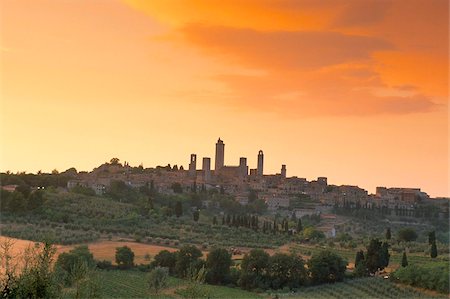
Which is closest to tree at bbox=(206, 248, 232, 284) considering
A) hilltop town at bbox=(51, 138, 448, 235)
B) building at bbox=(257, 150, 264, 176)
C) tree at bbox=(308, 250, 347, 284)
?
tree at bbox=(308, 250, 347, 284)

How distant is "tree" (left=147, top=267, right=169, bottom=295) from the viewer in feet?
64.2

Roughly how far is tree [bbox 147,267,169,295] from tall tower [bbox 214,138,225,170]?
160 ft

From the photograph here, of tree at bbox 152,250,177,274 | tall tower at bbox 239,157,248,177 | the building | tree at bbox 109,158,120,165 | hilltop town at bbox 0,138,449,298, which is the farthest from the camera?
the building

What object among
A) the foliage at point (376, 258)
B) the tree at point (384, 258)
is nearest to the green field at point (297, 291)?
the foliage at point (376, 258)

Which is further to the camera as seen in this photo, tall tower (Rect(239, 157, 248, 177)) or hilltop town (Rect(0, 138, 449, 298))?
Answer: tall tower (Rect(239, 157, 248, 177))

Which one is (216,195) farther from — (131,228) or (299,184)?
(131,228)

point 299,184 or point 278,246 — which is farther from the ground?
Answer: point 299,184

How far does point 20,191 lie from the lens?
3372 cm

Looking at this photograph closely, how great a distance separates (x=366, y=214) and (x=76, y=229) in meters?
26.2

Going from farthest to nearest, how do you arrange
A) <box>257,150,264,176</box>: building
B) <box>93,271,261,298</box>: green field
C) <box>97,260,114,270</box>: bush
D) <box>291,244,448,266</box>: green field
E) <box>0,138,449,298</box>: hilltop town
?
<box>257,150,264,176</box>: building
<box>291,244,448,266</box>: green field
<box>97,260,114,270</box>: bush
<box>0,138,449,298</box>: hilltop town
<box>93,271,261,298</box>: green field

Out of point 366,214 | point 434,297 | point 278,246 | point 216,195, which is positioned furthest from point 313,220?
point 434,297

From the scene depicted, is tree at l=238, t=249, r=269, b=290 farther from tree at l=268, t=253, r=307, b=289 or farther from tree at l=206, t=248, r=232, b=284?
tree at l=206, t=248, r=232, b=284

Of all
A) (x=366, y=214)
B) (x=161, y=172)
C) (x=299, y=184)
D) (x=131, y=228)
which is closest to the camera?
(x=131, y=228)

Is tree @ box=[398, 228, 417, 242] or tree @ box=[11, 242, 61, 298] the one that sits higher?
tree @ box=[398, 228, 417, 242]
